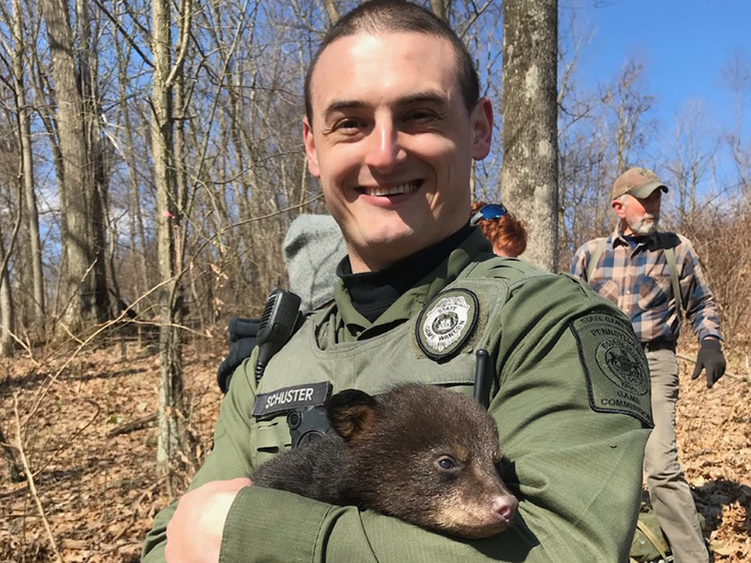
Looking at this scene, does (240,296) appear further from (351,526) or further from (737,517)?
(351,526)

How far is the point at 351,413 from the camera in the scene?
1.81 metres

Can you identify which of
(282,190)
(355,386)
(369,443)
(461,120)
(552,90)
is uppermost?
(282,190)

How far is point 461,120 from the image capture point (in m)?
2.09

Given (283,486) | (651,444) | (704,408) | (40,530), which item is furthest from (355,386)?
(704,408)

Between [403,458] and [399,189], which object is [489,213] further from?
[403,458]

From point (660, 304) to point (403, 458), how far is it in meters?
5.08

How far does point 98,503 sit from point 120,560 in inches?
66.3

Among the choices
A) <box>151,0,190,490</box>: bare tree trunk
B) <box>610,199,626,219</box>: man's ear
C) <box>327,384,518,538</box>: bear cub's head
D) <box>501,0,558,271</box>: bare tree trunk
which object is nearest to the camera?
<box>327,384,518,538</box>: bear cub's head

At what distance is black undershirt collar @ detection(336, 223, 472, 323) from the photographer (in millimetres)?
2137

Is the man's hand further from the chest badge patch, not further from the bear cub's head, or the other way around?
the chest badge patch

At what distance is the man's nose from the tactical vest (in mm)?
447

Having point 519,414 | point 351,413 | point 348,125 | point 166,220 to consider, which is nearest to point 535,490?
point 519,414

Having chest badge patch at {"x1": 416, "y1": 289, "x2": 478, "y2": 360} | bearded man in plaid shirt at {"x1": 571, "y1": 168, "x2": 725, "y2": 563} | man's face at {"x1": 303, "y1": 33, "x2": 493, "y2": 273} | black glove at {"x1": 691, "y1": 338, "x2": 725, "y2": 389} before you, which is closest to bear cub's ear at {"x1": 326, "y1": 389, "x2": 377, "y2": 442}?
chest badge patch at {"x1": 416, "y1": 289, "x2": 478, "y2": 360}

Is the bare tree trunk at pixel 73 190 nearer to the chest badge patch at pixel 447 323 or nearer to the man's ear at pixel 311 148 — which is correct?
the man's ear at pixel 311 148
